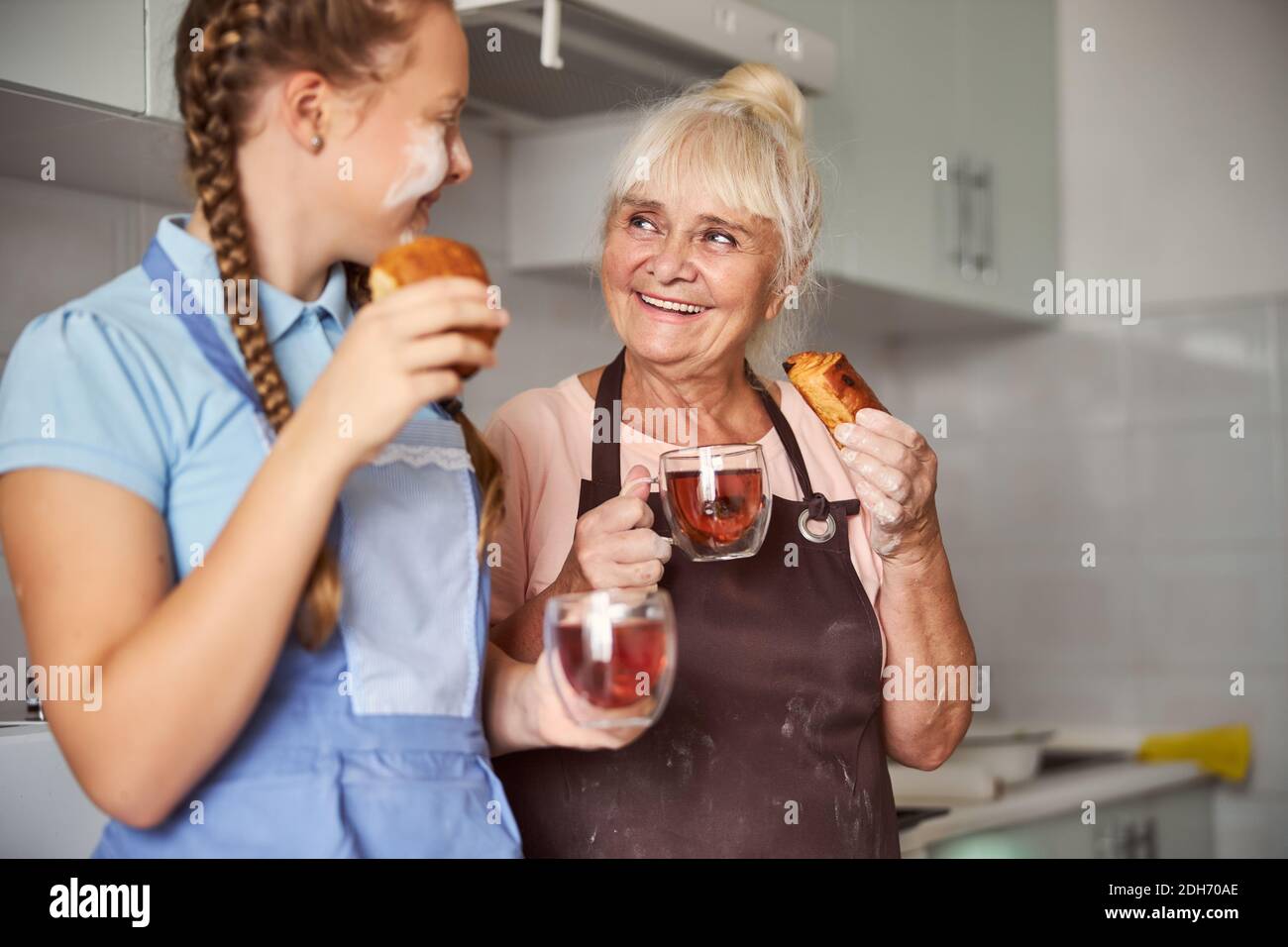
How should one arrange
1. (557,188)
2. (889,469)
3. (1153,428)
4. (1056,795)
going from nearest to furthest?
1. (889,469)
2. (557,188)
3. (1056,795)
4. (1153,428)

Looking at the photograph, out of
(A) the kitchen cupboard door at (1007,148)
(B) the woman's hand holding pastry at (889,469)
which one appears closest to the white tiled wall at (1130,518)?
(A) the kitchen cupboard door at (1007,148)

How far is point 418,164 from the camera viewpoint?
0.86m

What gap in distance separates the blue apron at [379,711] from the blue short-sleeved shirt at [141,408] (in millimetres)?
14

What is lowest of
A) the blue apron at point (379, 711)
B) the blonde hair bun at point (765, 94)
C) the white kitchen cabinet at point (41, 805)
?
the white kitchen cabinet at point (41, 805)

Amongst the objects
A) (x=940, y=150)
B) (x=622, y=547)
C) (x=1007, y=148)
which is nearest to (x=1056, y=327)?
(x=1007, y=148)

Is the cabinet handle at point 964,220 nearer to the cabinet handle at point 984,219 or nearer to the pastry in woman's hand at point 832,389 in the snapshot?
the cabinet handle at point 984,219

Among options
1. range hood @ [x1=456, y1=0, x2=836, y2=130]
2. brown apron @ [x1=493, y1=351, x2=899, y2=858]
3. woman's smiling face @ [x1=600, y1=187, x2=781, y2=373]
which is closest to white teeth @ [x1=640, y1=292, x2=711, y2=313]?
woman's smiling face @ [x1=600, y1=187, x2=781, y2=373]

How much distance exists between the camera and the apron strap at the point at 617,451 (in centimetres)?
137

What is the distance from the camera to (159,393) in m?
0.81

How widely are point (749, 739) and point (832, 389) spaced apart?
1.10 feet

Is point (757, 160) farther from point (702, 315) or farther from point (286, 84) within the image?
point (286, 84)

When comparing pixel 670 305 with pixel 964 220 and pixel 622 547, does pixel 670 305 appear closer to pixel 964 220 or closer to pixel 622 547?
pixel 622 547

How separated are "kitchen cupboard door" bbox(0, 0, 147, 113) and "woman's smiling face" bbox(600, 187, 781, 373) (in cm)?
51
